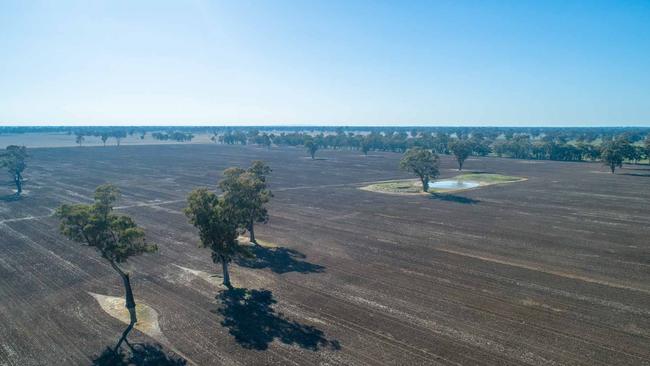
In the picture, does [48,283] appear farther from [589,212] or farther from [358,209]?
[589,212]

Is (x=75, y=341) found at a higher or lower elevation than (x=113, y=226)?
lower

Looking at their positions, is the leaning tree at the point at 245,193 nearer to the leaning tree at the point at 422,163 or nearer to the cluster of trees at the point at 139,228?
Result: the cluster of trees at the point at 139,228

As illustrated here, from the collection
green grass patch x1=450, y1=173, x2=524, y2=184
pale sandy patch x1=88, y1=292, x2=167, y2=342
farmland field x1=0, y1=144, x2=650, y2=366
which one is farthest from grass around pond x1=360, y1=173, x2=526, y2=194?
pale sandy patch x1=88, y1=292, x2=167, y2=342

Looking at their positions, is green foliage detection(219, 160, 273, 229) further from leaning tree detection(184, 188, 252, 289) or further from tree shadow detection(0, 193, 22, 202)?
tree shadow detection(0, 193, 22, 202)

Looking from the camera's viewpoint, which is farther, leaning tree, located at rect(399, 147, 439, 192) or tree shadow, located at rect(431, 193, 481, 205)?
leaning tree, located at rect(399, 147, 439, 192)

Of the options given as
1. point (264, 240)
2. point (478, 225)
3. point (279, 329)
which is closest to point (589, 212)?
point (478, 225)

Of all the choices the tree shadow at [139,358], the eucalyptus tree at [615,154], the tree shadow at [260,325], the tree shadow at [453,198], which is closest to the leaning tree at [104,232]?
the tree shadow at [139,358]
